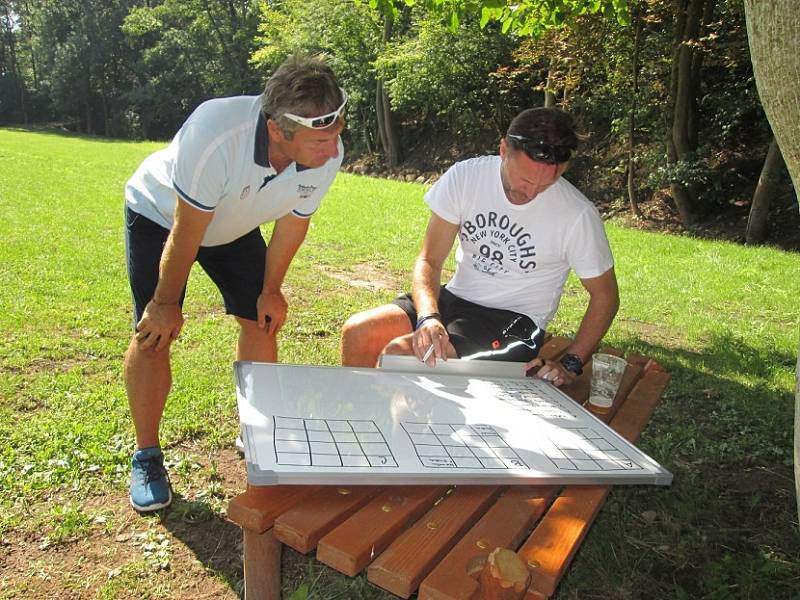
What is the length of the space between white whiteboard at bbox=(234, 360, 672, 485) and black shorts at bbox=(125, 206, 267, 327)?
623 millimetres

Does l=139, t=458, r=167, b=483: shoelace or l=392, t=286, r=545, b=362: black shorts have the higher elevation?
l=392, t=286, r=545, b=362: black shorts

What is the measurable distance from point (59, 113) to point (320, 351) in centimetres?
5115

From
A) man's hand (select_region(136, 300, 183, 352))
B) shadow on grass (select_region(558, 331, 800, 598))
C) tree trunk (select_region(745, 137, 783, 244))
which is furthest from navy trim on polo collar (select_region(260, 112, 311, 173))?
tree trunk (select_region(745, 137, 783, 244))

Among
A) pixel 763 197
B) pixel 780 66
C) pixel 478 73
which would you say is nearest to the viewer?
pixel 780 66

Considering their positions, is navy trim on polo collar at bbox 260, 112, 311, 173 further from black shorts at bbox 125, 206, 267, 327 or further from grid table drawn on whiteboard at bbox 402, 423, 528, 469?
grid table drawn on whiteboard at bbox 402, 423, 528, 469

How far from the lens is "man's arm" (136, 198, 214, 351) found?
7.07 feet

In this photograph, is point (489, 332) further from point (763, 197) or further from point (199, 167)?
point (763, 197)

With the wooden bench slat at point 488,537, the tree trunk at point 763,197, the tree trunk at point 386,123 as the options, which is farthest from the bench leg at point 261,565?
the tree trunk at point 386,123

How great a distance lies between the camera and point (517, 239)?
277cm

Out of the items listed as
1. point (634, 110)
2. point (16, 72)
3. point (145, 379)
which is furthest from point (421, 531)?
point (16, 72)

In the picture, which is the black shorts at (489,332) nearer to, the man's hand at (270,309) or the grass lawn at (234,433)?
the man's hand at (270,309)

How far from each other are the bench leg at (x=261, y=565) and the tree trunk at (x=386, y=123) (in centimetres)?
2156

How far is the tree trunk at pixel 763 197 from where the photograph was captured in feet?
31.6

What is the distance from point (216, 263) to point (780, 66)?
2.07 meters
